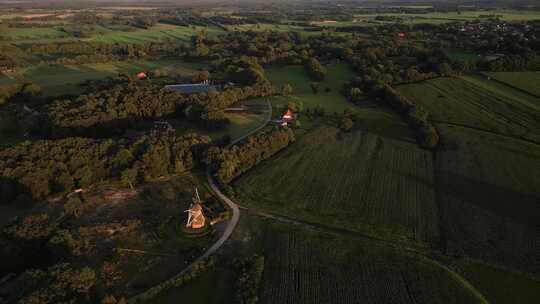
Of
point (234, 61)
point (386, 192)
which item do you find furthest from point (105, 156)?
point (234, 61)

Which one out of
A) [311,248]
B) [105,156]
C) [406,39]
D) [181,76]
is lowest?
[311,248]

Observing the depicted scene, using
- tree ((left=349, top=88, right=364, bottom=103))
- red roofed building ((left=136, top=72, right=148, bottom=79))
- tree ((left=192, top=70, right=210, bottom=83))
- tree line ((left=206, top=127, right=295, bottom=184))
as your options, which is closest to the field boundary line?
tree ((left=349, top=88, right=364, bottom=103))

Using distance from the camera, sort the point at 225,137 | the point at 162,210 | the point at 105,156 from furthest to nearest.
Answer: the point at 225,137, the point at 105,156, the point at 162,210

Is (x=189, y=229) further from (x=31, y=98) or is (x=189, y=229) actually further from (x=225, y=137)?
(x=31, y=98)

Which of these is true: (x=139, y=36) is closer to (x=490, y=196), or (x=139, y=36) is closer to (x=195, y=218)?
(x=195, y=218)

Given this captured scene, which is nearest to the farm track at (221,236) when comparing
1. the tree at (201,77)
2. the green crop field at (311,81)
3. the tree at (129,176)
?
the tree at (129,176)

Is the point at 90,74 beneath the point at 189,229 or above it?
above

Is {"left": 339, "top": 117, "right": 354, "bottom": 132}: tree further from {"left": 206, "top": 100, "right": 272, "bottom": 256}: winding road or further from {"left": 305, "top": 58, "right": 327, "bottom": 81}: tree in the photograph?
{"left": 305, "top": 58, "right": 327, "bottom": 81}: tree
